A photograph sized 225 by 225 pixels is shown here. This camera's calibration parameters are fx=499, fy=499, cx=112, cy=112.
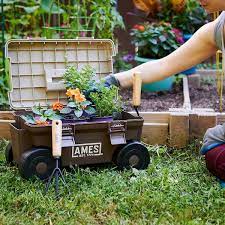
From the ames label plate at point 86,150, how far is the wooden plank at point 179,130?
610mm

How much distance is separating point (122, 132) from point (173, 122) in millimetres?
539

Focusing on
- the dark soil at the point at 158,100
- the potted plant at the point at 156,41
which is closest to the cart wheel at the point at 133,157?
the dark soil at the point at 158,100

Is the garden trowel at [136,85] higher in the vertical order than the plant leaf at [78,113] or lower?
higher

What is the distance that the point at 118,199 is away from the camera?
2.12 metres

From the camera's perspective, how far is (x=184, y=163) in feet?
8.63

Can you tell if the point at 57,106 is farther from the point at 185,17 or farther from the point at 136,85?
the point at 185,17

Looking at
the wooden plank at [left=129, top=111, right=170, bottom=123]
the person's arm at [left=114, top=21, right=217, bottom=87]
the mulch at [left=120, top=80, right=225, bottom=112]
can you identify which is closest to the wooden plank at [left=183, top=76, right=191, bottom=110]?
the mulch at [left=120, top=80, right=225, bottom=112]

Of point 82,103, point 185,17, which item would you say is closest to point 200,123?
point 82,103

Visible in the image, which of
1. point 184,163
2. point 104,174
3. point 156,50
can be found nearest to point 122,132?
point 104,174

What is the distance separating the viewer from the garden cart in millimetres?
2254

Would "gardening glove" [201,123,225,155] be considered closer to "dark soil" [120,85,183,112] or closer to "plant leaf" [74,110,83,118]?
"plant leaf" [74,110,83,118]

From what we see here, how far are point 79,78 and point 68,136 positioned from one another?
1.13 feet

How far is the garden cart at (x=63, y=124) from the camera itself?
2254 mm

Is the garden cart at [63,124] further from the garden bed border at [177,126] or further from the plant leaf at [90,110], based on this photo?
the garden bed border at [177,126]
